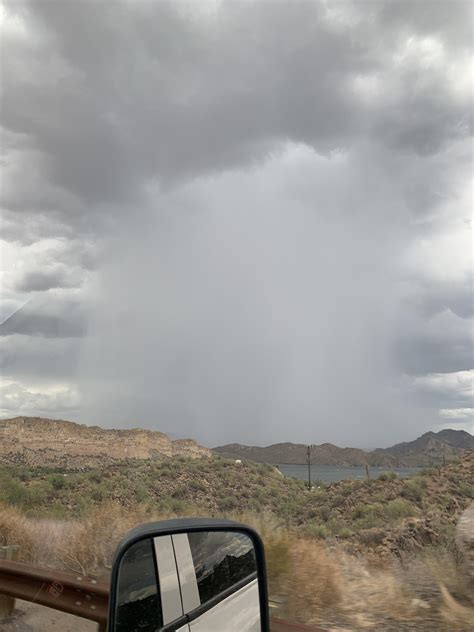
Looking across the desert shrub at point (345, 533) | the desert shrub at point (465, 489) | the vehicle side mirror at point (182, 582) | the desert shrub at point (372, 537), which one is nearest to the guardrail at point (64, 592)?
the vehicle side mirror at point (182, 582)

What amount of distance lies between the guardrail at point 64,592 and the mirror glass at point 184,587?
3031 mm

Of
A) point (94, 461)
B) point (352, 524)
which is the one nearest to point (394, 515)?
point (352, 524)

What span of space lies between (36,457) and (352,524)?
31402 millimetres

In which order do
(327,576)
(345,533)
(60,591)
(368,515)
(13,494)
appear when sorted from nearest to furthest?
(60,591) < (327,576) < (345,533) < (13,494) < (368,515)

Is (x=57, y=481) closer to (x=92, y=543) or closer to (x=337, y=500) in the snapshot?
(x=337, y=500)

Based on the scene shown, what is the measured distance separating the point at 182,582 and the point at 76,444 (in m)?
50.8

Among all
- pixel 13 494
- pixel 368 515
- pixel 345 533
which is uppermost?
pixel 13 494

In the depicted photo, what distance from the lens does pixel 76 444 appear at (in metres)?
49.3

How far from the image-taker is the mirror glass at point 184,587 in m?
1.53

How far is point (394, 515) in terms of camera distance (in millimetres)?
17453

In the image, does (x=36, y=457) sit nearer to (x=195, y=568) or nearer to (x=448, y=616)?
(x=448, y=616)

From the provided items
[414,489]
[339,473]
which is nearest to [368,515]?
[414,489]

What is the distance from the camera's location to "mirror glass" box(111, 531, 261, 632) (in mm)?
1534

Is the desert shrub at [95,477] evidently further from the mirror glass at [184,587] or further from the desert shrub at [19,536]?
the mirror glass at [184,587]
